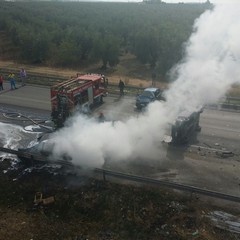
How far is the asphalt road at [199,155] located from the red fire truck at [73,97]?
1279 millimetres

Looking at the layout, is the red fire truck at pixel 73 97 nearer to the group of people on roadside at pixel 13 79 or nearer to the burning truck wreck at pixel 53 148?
the burning truck wreck at pixel 53 148

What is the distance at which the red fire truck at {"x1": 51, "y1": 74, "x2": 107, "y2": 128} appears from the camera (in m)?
23.9

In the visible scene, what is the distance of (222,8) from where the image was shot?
22.0 metres

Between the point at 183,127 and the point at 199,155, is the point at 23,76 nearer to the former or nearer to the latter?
the point at 183,127

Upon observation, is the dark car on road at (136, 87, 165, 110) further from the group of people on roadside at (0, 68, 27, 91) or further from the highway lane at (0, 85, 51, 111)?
the group of people on roadside at (0, 68, 27, 91)

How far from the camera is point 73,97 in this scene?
79.3 feet

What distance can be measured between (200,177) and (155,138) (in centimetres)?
507

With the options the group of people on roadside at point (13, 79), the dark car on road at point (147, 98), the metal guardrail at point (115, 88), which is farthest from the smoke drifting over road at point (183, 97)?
the group of people on roadside at point (13, 79)

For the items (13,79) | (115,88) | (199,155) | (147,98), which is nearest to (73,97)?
(147,98)

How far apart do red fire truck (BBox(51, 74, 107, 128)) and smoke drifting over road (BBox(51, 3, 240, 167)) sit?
5.24 feet

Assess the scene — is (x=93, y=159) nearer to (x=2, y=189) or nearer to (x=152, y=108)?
(x=2, y=189)

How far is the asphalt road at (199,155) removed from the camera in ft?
54.7

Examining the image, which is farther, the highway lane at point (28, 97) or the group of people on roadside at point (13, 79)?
the group of people on roadside at point (13, 79)

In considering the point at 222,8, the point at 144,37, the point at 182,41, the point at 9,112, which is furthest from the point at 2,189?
the point at 144,37
